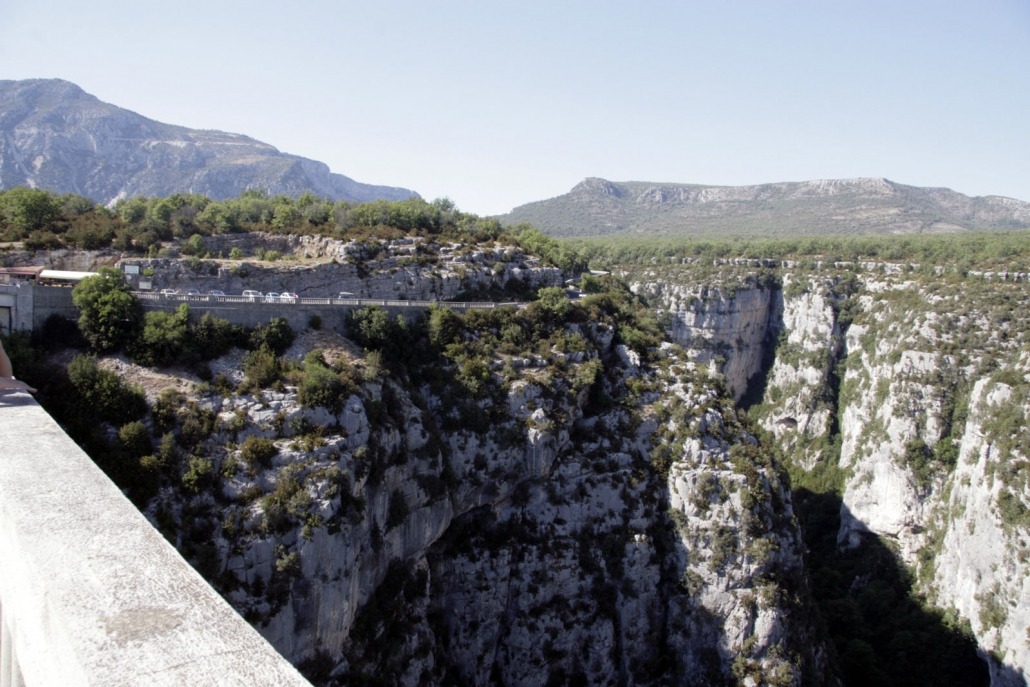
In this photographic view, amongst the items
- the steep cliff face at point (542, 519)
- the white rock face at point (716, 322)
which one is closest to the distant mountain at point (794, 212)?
the white rock face at point (716, 322)

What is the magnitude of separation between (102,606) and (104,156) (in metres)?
186

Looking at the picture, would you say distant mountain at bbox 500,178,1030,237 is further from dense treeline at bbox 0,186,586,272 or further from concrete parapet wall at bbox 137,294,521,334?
concrete parapet wall at bbox 137,294,521,334

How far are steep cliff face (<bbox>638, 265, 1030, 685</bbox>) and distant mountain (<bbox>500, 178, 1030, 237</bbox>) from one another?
65.6m

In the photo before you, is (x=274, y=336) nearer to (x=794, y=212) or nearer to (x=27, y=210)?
(x=27, y=210)

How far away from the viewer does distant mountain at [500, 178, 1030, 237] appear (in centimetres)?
15488

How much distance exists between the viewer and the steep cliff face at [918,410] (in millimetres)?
48969

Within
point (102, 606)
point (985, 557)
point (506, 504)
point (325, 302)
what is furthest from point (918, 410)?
point (102, 606)

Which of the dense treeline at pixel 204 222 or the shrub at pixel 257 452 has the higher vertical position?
the dense treeline at pixel 204 222

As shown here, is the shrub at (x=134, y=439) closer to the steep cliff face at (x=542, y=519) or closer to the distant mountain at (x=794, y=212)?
the steep cliff face at (x=542, y=519)

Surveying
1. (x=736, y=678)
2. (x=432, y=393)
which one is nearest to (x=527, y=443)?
(x=432, y=393)

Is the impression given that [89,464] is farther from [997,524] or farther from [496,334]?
[997,524]

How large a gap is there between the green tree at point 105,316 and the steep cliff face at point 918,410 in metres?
53.9

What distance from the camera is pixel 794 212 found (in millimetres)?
171750

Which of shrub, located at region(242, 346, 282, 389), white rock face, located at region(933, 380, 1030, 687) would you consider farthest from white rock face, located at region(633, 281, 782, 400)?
shrub, located at region(242, 346, 282, 389)
